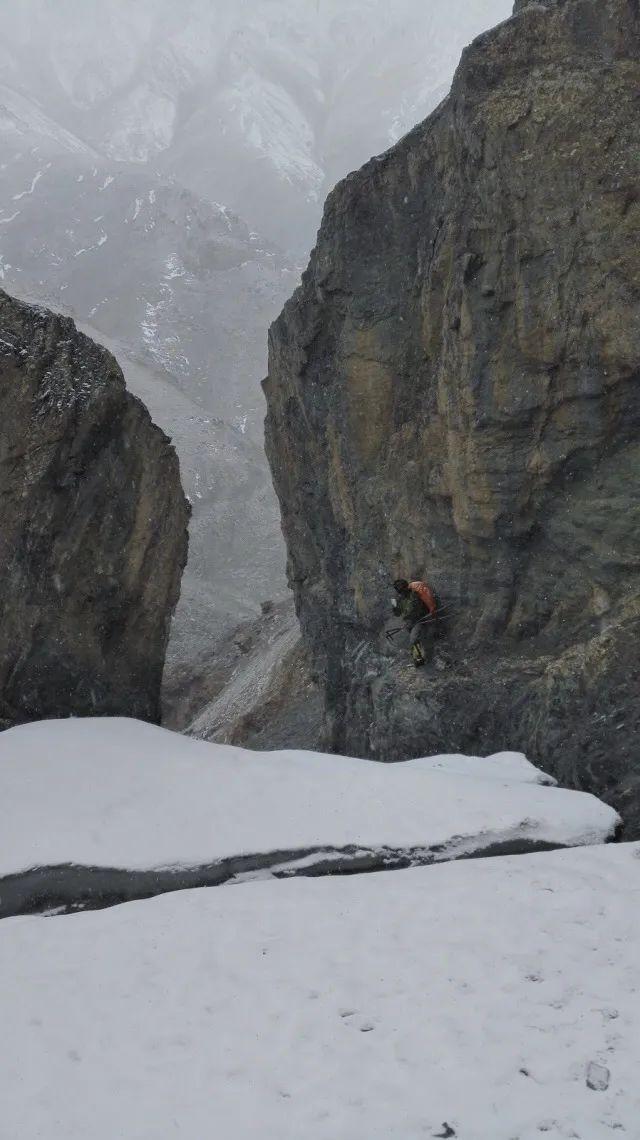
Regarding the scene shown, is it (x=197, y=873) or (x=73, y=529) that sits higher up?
(x=73, y=529)

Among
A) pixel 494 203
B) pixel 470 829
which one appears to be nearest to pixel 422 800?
pixel 470 829

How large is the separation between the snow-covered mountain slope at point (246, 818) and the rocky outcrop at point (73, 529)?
8.50 ft

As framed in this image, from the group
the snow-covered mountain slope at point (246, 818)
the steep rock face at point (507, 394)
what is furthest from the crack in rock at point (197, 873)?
the steep rock face at point (507, 394)

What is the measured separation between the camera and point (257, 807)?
10.1 metres

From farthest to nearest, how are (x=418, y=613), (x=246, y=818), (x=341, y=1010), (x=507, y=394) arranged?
(x=418, y=613)
(x=507, y=394)
(x=246, y=818)
(x=341, y=1010)

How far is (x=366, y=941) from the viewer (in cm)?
736

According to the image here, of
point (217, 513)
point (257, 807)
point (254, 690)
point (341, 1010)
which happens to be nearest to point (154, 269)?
point (217, 513)

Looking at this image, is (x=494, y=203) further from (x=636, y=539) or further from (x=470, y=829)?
(x=470, y=829)

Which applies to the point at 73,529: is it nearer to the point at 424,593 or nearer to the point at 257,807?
the point at 424,593

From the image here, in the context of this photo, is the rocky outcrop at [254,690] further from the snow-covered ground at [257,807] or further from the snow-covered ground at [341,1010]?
the snow-covered ground at [341,1010]

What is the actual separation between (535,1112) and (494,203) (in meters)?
11.9

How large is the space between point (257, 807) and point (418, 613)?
18.0 feet

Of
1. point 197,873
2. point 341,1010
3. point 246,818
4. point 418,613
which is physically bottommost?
point 341,1010

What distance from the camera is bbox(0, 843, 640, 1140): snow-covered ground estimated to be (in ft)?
18.0
